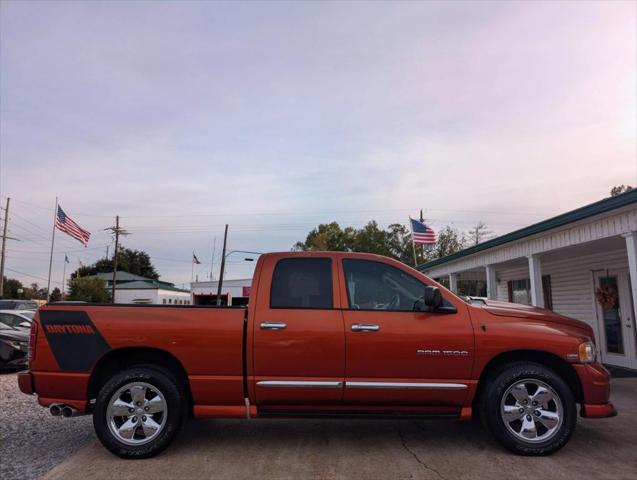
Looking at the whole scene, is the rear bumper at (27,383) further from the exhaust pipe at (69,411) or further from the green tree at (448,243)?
the green tree at (448,243)

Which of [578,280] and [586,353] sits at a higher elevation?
[578,280]

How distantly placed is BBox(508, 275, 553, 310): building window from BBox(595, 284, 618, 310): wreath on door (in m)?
2.69

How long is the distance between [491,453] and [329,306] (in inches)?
81.4

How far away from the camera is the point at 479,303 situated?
509 cm

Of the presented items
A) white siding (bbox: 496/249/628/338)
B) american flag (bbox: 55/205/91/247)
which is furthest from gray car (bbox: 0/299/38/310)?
white siding (bbox: 496/249/628/338)

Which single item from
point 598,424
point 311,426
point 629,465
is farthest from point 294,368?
point 598,424

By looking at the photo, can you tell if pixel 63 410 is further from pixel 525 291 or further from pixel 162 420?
pixel 525 291

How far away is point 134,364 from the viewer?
4773 mm

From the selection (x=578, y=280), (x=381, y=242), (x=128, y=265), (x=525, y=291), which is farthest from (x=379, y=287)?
(x=128, y=265)

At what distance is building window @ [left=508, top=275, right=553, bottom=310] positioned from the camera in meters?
14.0

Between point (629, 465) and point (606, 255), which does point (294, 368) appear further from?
point (606, 255)

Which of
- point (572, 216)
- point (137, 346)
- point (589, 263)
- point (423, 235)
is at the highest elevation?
point (423, 235)

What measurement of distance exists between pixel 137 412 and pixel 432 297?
296 centimetres

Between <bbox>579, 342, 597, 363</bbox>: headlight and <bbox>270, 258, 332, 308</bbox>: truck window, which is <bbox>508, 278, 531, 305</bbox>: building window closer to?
<bbox>579, 342, 597, 363</bbox>: headlight
